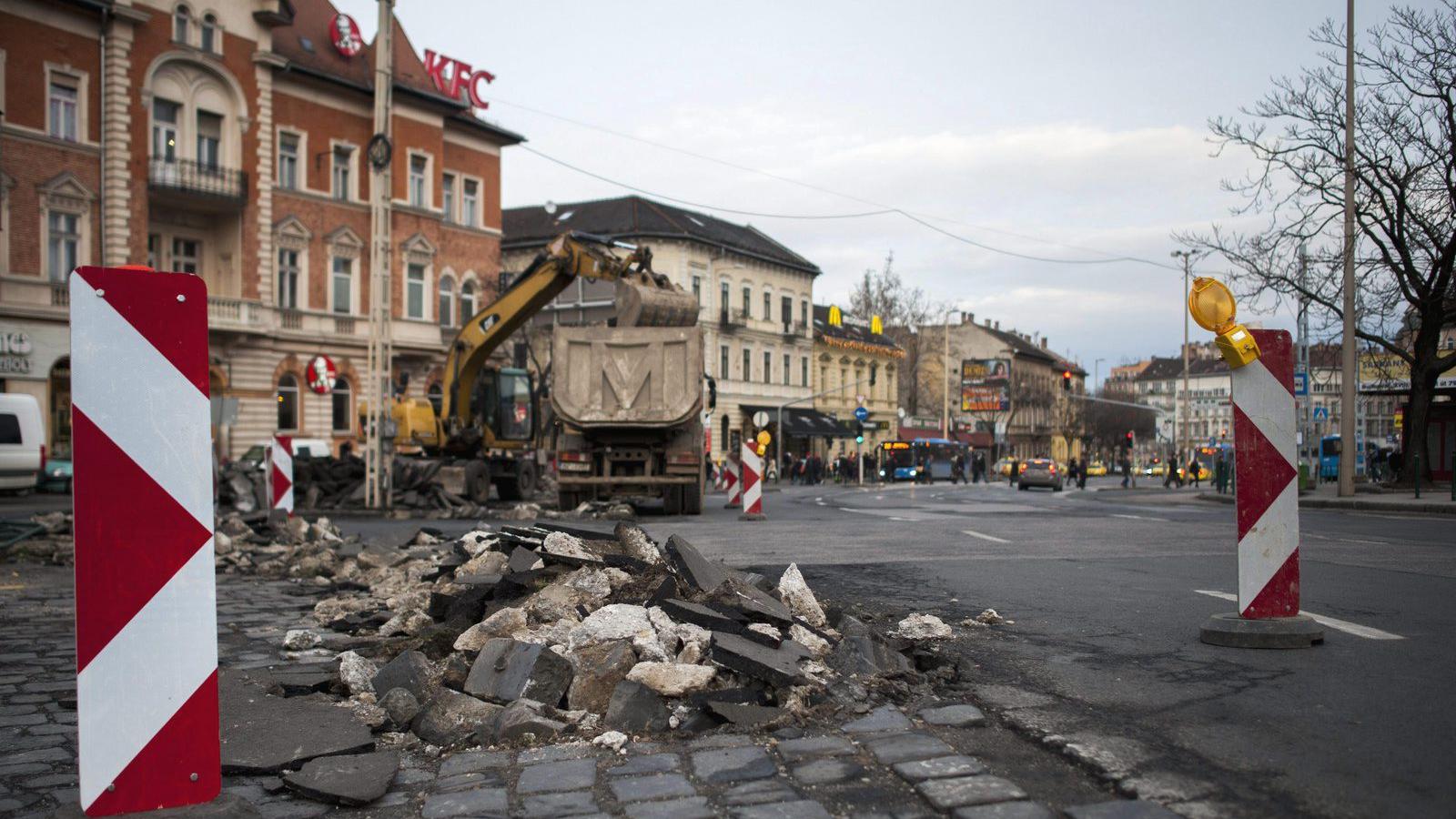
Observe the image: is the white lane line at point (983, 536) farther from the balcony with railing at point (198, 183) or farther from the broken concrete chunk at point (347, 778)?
the balcony with railing at point (198, 183)

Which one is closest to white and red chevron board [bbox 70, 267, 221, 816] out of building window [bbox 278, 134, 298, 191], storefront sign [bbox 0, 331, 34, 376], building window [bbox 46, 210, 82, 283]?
storefront sign [bbox 0, 331, 34, 376]

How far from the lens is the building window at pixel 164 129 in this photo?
1436 inches

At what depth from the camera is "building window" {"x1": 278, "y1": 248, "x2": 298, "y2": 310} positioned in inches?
1604

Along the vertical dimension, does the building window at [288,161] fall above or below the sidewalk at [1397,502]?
above

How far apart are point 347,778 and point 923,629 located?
3348mm

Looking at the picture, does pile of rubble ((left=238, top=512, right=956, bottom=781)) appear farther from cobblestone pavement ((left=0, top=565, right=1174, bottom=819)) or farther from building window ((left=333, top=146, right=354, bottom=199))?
building window ((left=333, top=146, right=354, bottom=199))

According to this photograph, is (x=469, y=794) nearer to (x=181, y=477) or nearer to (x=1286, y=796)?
(x=181, y=477)

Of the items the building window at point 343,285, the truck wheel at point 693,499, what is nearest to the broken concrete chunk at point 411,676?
the truck wheel at point 693,499

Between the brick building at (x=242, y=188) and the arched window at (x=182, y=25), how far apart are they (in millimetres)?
57

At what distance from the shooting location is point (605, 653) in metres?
4.94

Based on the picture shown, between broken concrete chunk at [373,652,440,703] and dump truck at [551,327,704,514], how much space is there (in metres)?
15.2

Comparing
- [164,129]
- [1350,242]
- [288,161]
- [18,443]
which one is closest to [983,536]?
[1350,242]

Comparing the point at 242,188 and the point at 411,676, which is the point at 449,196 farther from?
the point at 411,676

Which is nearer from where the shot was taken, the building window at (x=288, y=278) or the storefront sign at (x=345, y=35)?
the building window at (x=288, y=278)
